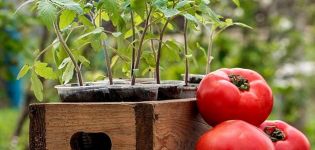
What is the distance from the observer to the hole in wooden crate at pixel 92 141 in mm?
1994

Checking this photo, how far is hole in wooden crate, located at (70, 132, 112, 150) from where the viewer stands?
1.99 m

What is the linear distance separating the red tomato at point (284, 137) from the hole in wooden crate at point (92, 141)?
426mm

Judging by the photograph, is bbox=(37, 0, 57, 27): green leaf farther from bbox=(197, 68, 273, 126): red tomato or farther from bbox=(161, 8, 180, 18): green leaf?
bbox=(197, 68, 273, 126): red tomato

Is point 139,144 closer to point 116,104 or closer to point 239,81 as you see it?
point 116,104

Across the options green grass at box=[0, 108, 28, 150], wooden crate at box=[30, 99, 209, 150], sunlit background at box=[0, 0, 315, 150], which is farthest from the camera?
green grass at box=[0, 108, 28, 150]

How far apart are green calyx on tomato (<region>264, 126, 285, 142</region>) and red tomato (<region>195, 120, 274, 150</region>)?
149 mm

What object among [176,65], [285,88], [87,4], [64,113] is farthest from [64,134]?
[285,88]

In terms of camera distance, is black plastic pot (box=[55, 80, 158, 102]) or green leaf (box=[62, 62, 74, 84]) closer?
black plastic pot (box=[55, 80, 158, 102])

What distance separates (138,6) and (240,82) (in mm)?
352

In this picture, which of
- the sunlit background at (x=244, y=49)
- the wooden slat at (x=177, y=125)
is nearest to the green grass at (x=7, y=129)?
the sunlit background at (x=244, y=49)

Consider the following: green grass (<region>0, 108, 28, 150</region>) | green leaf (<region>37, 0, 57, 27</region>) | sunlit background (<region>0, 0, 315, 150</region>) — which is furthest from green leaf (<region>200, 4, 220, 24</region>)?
green grass (<region>0, 108, 28, 150</region>)

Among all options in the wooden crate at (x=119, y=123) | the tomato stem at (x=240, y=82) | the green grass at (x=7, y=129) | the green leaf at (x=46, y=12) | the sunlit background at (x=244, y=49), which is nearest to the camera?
the green leaf at (x=46, y=12)

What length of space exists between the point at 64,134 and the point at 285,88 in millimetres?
5127

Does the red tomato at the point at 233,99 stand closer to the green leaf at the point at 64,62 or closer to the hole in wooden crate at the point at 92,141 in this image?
the hole in wooden crate at the point at 92,141
